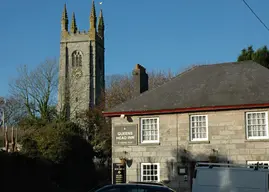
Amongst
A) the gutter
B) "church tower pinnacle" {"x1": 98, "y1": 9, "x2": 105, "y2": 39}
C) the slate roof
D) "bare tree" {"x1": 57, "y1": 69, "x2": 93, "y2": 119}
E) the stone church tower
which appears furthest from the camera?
"church tower pinnacle" {"x1": 98, "y1": 9, "x2": 105, "y2": 39}

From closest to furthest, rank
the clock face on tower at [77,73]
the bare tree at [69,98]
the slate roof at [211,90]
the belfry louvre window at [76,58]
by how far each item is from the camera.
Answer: the slate roof at [211,90] → the bare tree at [69,98] → the clock face on tower at [77,73] → the belfry louvre window at [76,58]

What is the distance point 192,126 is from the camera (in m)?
26.2

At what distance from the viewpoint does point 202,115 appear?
26047 millimetres

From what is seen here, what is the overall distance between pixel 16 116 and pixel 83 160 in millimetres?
32799

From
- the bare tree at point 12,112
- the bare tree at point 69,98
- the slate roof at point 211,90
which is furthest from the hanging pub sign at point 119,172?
the bare tree at point 12,112

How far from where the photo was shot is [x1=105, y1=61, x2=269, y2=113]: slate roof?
2572cm

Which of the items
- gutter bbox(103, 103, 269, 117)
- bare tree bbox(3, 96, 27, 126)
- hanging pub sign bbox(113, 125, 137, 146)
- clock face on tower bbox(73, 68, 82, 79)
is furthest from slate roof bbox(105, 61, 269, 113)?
clock face on tower bbox(73, 68, 82, 79)

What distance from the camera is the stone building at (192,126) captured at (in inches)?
987

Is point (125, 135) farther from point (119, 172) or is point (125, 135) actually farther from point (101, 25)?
point (101, 25)

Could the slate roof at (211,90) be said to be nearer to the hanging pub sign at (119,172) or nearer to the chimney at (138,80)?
the chimney at (138,80)

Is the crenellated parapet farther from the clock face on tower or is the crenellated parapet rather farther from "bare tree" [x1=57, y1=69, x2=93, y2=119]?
"bare tree" [x1=57, y1=69, x2=93, y2=119]

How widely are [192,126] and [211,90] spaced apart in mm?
2410

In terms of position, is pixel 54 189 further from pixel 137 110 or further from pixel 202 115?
pixel 202 115

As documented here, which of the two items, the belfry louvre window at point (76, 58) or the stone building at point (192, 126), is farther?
the belfry louvre window at point (76, 58)
